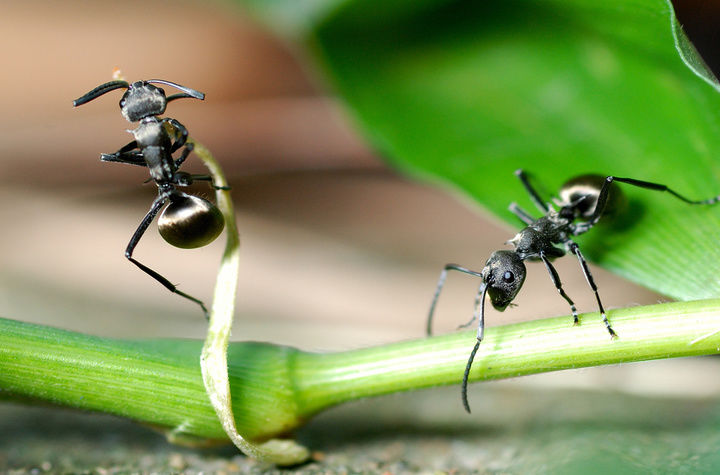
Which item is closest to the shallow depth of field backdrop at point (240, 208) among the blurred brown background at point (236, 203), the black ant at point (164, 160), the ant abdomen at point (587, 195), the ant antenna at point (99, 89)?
the blurred brown background at point (236, 203)

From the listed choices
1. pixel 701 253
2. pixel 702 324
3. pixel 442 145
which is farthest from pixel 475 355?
pixel 442 145

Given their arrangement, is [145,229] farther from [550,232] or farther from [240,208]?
[240,208]

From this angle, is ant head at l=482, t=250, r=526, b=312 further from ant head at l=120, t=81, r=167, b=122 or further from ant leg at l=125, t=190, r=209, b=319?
ant head at l=120, t=81, r=167, b=122

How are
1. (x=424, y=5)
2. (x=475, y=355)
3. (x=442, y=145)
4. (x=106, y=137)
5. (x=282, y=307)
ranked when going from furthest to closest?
(x=106, y=137) < (x=282, y=307) < (x=424, y=5) < (x=442, y=145) < (x=475, y=355)

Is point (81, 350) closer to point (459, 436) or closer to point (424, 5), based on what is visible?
point (459, 436)

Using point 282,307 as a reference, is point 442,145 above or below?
above

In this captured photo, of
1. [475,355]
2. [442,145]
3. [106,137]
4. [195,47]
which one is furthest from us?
[195,47]

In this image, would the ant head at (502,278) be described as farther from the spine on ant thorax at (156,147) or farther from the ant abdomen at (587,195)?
the spine on ant thorax at (156,147)

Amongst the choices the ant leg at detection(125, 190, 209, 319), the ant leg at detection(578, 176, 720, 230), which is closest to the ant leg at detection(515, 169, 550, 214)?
the ant leg at detection(578, 176, 720, 230)
